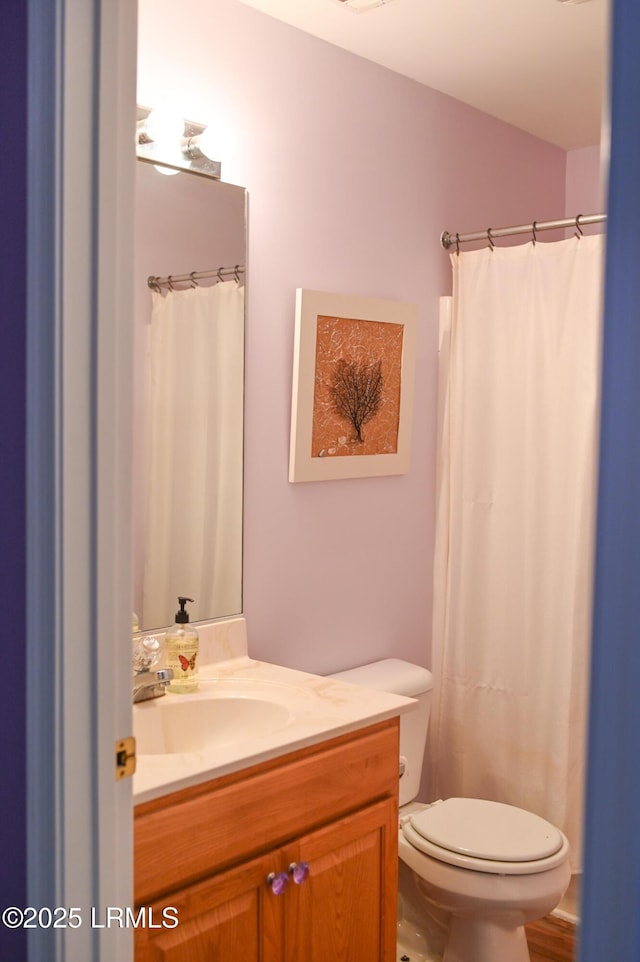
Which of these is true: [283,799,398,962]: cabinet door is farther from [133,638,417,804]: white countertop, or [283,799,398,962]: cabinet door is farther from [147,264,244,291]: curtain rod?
[147,264,244,291]: curtain rod

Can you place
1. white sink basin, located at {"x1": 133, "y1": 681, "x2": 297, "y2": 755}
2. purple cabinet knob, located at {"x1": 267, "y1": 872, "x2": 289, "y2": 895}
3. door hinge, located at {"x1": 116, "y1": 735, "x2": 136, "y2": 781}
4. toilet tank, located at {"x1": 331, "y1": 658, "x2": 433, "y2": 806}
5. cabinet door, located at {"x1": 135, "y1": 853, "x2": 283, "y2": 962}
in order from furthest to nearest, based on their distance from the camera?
toilet tank, located at {"x1": 331, "y1": 658, "x2": 433, "y2": 806}, white sink basin, located at {"x1": 133, "y1": 681, "x2": 297, "y2": 755}, purple cabinet knob, located at {"x1": 267, "y1": 872, "x2": 289, "y2": 895}, cabinet door, located at {"x1": 135, "y1": 853, "x2": 283, "y2": 962}, door hinge, located at {"x1": 116, "y1": 735, "x2": 136, "y2": 781}

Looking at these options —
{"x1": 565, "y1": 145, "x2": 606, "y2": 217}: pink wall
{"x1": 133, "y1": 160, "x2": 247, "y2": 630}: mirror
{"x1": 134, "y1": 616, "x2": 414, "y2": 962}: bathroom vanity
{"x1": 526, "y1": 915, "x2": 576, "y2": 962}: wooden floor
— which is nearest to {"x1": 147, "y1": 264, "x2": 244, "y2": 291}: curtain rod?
{"x1": 133, "y1": 160, "x2": 247, "y2": 630}: mirror

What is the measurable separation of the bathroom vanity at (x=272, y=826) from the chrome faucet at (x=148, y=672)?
1.3 inches

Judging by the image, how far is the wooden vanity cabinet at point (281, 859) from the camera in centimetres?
172

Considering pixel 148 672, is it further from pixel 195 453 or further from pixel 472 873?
pixel 472 873

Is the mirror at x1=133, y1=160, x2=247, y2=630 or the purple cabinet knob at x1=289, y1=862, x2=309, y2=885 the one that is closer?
the purple cabinet knob at x1=289, y1=862, x2=309, y2=885

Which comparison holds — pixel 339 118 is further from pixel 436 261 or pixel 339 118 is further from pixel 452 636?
pixel 452 636

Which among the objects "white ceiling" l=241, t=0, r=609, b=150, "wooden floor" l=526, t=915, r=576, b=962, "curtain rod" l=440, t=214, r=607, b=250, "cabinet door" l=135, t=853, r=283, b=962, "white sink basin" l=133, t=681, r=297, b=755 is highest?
"white ceiling" l=241, t=0, r=609, b=150

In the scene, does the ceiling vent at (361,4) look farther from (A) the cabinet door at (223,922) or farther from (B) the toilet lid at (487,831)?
(B) the toilet lid at (487,831)

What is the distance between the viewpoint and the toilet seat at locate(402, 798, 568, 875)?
7.80 feet

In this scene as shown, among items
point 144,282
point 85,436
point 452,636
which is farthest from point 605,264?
point 452,636

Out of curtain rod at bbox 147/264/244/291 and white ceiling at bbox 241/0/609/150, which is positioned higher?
white ceiling at bbox 241/0/609/150

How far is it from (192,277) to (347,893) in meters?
1.48

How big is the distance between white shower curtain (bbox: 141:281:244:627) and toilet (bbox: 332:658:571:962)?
593mm
